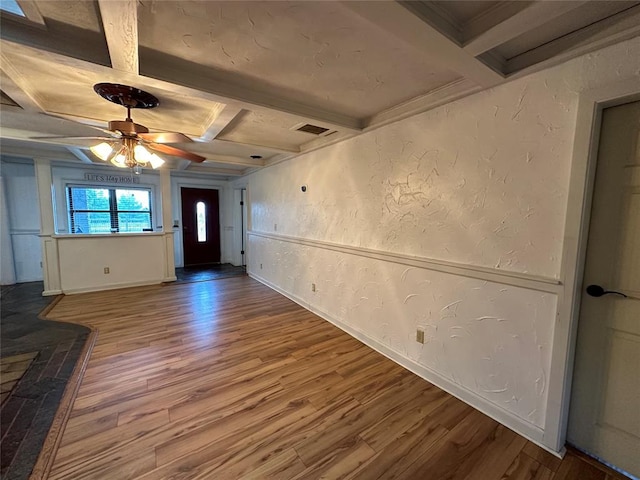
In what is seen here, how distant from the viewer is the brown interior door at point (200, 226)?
6426mm

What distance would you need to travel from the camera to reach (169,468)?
140 cm

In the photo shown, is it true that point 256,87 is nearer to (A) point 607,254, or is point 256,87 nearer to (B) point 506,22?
(B) point 506,22

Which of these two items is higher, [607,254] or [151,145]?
[151,145]

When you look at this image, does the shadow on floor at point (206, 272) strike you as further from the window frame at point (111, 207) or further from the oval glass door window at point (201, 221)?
the window frame at point (111, 207)

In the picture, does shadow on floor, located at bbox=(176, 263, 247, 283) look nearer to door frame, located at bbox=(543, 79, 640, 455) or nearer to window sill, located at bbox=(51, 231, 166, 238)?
window sill, located at bbox=(51, 231, 166, 238)

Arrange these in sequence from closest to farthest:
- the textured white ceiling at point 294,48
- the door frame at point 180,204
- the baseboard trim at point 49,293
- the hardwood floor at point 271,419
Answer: the textured white ceiling at point 294,48 < the hardwood floor at point 271,419 < the baseboard trim at point 49,293 < the door frame at point 180,204

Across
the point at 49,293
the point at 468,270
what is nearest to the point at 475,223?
the point at 468,270

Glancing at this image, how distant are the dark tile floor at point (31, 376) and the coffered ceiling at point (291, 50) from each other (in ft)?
7.26

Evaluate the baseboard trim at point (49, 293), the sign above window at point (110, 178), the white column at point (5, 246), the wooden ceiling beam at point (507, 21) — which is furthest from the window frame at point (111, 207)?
the wooden ceiling beam at point (507, 21)

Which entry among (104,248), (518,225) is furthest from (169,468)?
(104,248)

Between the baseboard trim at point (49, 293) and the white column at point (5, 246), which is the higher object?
the white column at point (5, 246)

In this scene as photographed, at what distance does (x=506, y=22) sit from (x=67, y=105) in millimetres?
3301

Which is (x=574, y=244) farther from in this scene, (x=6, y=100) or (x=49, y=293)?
(x=49, y=293)

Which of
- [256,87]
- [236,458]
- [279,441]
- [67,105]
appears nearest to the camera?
[236,458]
